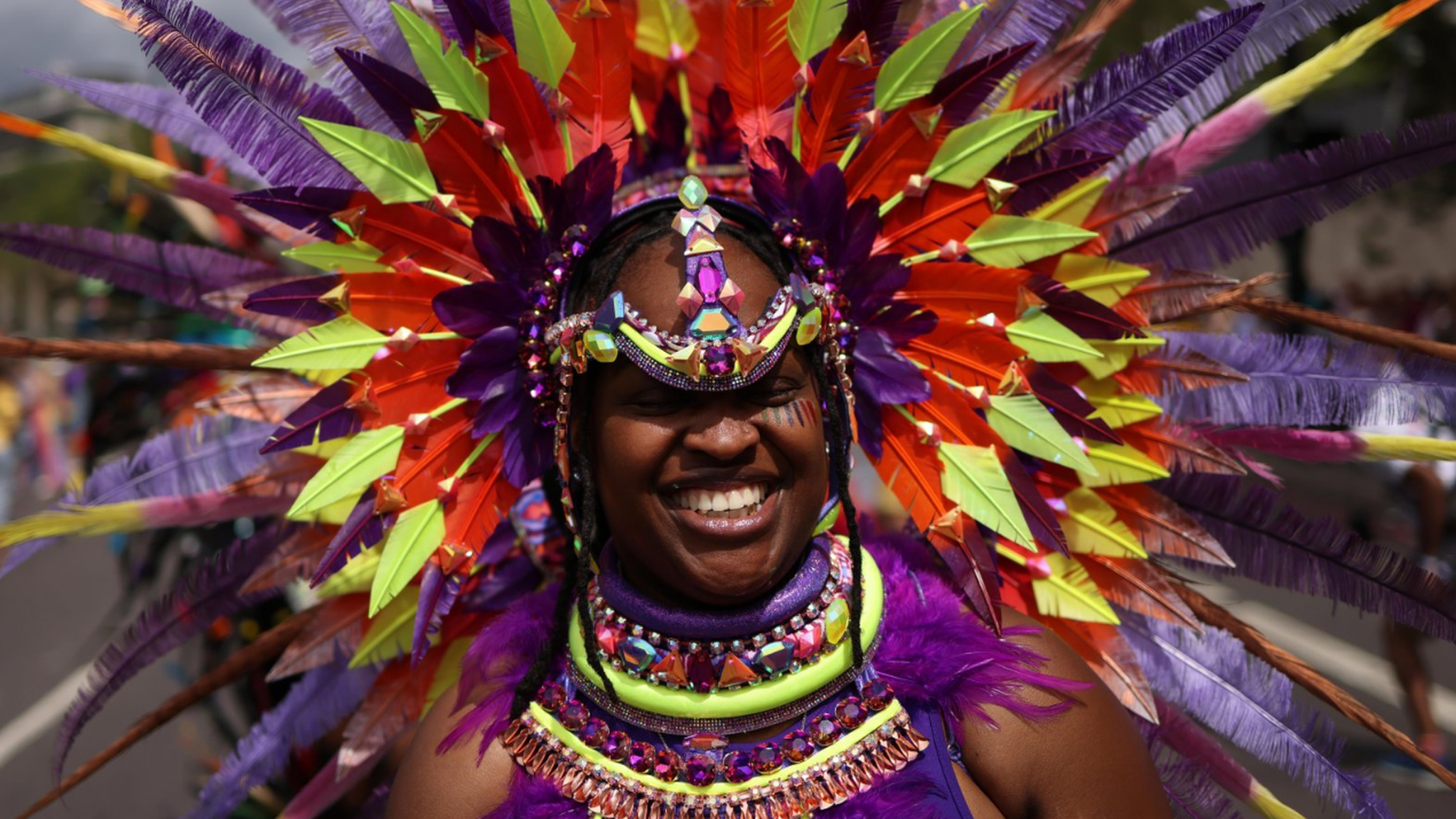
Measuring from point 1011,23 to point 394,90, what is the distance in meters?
1.10

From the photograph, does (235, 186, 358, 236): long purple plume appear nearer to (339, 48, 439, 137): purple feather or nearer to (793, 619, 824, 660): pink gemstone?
(339, 48, 439, 137): purple feather

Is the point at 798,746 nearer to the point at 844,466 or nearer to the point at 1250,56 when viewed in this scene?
the point at 844,466

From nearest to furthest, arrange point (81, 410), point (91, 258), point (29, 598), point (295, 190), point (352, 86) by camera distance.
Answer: point (295, 190)
point (352, 86)
point (91, 258)
point (81, 410)
point (29, 598)

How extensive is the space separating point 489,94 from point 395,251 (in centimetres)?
32

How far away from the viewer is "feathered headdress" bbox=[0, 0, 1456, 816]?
1.98 m

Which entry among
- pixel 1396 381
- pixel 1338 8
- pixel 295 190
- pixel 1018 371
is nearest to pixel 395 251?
pixel 295 190

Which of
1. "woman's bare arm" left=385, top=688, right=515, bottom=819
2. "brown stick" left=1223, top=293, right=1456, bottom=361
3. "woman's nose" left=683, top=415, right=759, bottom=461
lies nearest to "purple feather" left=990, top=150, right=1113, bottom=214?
"brown stick" left=1223, top=293, right=1456, bottom=361

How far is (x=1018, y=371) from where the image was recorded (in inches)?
81.5

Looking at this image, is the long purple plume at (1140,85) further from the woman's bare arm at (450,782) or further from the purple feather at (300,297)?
the woman's bare arm at (450,782)

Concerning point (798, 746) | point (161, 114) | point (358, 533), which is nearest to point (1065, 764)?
point (798, 746)

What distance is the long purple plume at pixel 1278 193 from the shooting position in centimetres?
204

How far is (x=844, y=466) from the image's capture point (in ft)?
6.41

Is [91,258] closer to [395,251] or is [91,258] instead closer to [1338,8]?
[395,251]

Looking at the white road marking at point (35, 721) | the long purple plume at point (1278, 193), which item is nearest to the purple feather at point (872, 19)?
the long purple plume at point (1278, 193)
